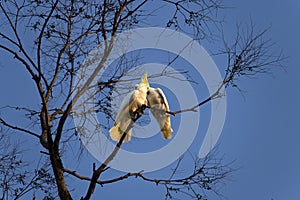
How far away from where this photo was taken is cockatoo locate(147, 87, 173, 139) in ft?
12.5

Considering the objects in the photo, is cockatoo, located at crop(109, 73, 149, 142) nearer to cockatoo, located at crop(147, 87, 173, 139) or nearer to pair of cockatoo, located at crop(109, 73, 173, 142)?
pair of cockatoo, located at crop(109, 73, 173, 142)

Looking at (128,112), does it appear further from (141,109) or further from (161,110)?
(161,110)

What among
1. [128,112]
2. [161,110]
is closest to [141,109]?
[128,112]

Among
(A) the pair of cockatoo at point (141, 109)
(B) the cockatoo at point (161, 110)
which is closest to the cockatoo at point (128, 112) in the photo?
(A) the pair of cockatoo at point (141, 109)

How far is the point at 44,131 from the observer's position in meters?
3.65

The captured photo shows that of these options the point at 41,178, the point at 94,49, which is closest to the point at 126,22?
the point at 94,49

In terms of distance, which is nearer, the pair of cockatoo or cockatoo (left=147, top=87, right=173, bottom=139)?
the pair of cockatoo

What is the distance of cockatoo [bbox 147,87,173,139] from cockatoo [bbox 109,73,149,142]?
0.10m

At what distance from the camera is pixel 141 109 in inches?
144

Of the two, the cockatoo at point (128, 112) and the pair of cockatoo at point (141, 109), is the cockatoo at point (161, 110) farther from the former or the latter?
the cockatoo at point (128, 112)

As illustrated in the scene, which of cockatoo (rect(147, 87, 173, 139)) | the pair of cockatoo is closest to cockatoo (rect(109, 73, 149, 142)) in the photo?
the pair of cockatoo

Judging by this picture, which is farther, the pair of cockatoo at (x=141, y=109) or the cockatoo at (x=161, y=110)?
the cockatoo at (x=161, y=110)

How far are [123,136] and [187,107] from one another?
1.54 feet

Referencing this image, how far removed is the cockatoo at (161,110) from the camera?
3.80 metres
